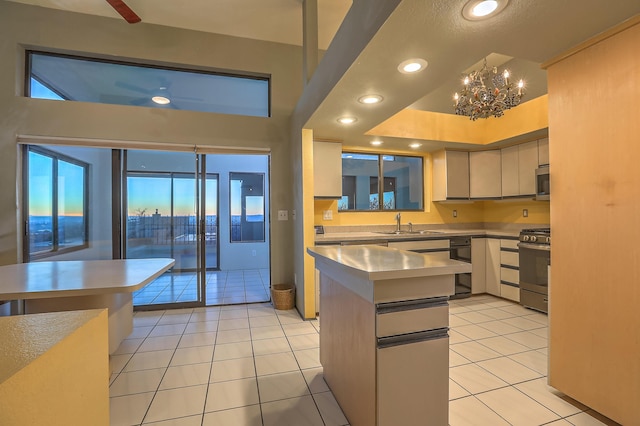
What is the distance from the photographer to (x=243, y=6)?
3.35 metres

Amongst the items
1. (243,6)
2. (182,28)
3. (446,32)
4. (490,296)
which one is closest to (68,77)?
(182,28)

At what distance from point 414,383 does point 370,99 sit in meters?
2.17

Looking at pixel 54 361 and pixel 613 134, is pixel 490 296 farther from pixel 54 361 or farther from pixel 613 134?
pixel 54 361

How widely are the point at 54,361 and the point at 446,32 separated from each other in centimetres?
207

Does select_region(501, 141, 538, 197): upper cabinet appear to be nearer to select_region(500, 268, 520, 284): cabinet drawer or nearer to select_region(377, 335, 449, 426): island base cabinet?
select_region(500, 268, 520, 284): cabinet drawer

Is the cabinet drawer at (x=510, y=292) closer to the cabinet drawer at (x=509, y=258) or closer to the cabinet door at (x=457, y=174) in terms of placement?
the cabinet drawer at (x=509, y=258)

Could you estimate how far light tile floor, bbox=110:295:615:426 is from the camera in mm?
1757

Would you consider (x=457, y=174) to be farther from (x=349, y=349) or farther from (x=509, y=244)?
(x=349, y=349)

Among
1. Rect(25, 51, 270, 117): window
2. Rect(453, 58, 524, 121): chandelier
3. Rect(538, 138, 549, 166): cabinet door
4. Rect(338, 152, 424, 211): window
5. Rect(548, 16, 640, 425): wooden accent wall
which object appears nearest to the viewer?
Rect(548, 16, 640, 425): wooden accent wall

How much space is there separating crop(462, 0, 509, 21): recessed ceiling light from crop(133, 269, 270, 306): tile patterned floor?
386cm

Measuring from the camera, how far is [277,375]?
2191 millimetres

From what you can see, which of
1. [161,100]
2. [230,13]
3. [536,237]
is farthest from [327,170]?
[536,237]

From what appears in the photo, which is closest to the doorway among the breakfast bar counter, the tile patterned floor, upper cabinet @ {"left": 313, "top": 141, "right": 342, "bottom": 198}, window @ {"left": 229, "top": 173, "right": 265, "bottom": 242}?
the tile patterned floor

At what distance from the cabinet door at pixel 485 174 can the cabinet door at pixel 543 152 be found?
59 centimetres
